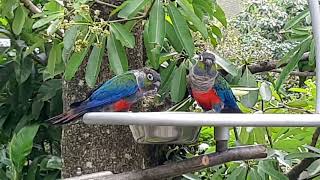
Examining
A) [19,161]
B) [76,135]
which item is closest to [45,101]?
[19,161]

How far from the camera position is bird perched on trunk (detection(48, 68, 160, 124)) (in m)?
1.01

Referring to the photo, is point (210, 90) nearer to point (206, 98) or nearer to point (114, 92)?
point (206, 98)

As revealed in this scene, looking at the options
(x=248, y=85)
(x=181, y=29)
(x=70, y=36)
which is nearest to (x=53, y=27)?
(x=70, y=36)

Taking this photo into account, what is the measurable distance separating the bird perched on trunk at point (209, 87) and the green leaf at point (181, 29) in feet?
0.48

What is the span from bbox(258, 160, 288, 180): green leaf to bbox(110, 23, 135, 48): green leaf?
0.46m

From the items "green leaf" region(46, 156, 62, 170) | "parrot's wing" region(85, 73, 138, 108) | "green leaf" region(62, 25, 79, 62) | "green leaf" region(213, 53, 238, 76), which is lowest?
"green leaf" region(46, 156, 62, 170)

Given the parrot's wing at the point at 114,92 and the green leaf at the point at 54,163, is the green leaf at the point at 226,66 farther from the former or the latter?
the green leaf at the point at 54,163

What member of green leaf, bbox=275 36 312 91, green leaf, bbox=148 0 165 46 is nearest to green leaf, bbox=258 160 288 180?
green leaf, bbox=275 36 312 91

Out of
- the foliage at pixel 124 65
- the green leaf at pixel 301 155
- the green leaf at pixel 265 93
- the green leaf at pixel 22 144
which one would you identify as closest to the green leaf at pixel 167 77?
the foliage at pixel 124 65

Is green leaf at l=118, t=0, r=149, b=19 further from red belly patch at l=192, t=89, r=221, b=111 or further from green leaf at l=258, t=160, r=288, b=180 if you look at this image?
green leaf at l=258, t=160, r=288, b=180

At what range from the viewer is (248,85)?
4.70 feet

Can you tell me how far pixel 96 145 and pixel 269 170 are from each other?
16.4 inches

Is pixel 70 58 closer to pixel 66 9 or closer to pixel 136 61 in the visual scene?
pixel 66 9

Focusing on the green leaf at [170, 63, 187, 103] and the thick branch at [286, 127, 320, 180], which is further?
the thick branch at [286, 127, 320, 180]
